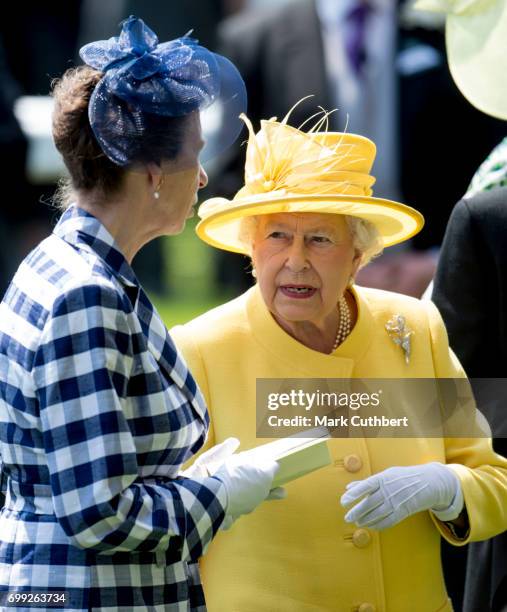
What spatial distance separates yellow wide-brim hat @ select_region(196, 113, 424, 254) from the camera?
298cm

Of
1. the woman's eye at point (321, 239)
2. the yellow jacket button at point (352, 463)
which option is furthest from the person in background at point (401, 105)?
the yellow jacket button at point (352, 463)

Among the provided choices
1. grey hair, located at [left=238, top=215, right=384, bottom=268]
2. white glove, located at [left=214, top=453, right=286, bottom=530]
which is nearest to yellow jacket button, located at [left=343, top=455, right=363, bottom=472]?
white glove, located at [left=214, top=453, right=286, bottom=530]

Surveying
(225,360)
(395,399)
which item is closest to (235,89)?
(225,360)

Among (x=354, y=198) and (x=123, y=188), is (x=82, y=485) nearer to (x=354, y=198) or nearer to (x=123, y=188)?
(x=123, y=188)

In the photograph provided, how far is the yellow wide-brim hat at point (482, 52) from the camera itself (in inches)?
138

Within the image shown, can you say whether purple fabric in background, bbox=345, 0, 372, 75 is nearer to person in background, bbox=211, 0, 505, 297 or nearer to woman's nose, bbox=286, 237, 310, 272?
person in background, bbox=211, 0, 505, 297

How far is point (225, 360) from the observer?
308 centimetres

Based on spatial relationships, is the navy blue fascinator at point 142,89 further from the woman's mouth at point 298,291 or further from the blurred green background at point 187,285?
the blurred green background at point 187,285

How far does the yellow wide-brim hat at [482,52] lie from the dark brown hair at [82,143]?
140 centimetres

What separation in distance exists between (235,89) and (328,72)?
444cm

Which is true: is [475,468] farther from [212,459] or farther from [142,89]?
[142,89]

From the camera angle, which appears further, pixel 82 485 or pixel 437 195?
pixel 437 195

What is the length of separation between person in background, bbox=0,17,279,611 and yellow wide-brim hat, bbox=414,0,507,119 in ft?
3.81

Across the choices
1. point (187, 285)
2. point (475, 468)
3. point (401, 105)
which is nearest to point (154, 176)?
point (475, 468)
